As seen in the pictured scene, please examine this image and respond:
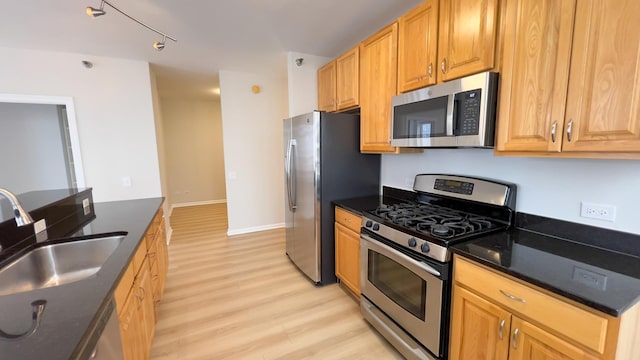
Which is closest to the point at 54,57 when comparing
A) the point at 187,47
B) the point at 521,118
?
the point at 187,47

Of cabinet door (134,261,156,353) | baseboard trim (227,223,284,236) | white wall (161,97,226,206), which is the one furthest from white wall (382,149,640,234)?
white wall (161,97,226,206)

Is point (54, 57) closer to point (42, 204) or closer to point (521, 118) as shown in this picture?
point (42, 204)

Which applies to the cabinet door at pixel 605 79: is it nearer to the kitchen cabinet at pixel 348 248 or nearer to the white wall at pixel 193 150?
the kitchen cabinet at pixel 348 248

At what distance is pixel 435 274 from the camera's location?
150cm

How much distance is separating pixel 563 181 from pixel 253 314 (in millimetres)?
2480

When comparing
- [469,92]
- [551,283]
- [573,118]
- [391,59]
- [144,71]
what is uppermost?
[144,71]

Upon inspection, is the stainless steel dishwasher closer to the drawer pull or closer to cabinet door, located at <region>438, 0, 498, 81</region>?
the drawer pull

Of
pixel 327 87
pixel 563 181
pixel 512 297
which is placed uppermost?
pixel 327 87

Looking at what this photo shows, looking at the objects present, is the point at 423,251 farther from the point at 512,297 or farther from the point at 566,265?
the point at 566,265

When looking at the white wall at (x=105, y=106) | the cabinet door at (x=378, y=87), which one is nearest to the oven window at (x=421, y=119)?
the cabinet door at (x=378, y=87)

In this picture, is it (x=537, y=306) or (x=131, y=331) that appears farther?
(x=131, y=331)

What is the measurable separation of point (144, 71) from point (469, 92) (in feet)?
12.9

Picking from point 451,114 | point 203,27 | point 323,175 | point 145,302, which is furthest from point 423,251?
point 203,27

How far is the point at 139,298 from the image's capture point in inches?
60.6
